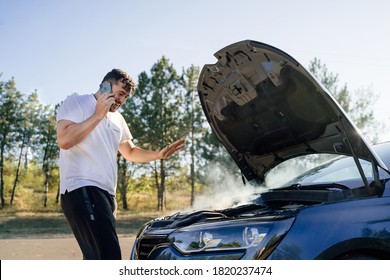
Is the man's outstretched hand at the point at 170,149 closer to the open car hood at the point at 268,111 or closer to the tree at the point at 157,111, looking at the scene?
the open car hood at the point at 268,111

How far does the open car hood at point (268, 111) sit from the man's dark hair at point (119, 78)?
30.4 inches

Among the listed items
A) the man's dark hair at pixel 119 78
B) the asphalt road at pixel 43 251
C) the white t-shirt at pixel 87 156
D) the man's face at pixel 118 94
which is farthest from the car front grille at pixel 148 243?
the asphalt road at pixel 43 251

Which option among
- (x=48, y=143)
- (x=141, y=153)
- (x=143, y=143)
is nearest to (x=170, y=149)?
(x=141, y=153)

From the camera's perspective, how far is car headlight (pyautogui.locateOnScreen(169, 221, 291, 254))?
2.47 meters

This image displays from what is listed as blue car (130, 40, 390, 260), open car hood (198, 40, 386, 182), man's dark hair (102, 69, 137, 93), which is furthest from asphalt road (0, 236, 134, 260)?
man's dark hair (102, 69, 137, 93)

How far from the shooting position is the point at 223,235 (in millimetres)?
2566

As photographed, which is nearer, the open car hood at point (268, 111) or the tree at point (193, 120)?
the open car hood at point (268, 111)

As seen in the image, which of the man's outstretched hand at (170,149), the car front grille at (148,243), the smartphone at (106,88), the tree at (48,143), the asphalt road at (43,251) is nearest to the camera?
the car front grille at (148,243)

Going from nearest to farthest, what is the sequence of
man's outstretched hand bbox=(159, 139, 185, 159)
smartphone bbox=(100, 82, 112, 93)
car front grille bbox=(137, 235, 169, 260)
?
car front grille bbox=(137, 235, 169, 260) < smartphone bbox=(100, 82, 112, 93) < man's outstretched hand bbox=(159, 139, 185, 159)

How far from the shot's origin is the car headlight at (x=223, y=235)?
247 cm

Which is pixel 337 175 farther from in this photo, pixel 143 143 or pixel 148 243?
pixel 143 143

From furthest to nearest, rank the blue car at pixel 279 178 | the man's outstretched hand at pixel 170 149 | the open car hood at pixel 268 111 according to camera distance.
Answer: the man's outstretched hand at pixel 170 149 → the open car hood at pixel 268 111 → the blue car at pixel 279 178

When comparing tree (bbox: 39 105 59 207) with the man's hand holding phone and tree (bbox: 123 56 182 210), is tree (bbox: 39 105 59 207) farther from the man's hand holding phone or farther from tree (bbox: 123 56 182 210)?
the man's hand holding phone

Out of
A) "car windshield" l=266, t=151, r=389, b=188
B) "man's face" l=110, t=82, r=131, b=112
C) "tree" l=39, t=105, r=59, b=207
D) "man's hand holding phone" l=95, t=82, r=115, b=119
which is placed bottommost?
"car windshield" l=266, t=151, r=389, b=188
